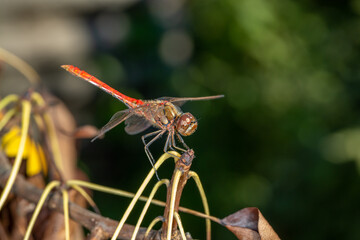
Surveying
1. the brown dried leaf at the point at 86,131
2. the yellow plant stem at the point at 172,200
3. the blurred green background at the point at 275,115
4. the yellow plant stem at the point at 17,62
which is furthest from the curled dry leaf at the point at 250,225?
the blurred green background at the point at 275,115

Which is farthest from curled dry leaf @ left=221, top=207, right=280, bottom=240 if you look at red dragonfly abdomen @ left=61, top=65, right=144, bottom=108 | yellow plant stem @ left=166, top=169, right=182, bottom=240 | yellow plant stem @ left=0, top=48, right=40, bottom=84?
yellow plant stem @ left=0, top=48, right=40, bottom=84

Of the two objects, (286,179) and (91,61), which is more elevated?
(91,61)

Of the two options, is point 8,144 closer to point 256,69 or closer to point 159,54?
point 256,69

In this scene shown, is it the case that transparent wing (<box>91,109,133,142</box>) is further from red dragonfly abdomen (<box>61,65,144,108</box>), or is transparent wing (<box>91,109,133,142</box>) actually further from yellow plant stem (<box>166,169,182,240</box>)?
yellow plant stem (<box>166,169,182,240</box>)

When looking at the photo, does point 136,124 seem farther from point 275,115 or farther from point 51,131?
point 275,115

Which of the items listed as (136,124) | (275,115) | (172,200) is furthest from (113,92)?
(275,115)

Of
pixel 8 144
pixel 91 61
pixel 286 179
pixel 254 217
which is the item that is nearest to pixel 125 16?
pixel 91 61
